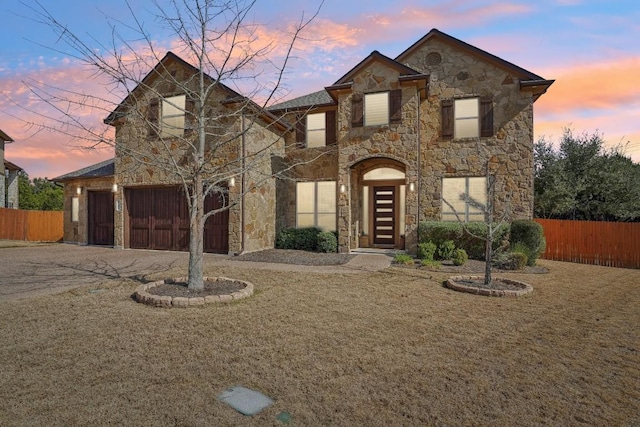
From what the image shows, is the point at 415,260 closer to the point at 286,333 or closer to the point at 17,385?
the point at 286,333

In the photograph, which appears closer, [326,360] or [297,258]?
[326,360]

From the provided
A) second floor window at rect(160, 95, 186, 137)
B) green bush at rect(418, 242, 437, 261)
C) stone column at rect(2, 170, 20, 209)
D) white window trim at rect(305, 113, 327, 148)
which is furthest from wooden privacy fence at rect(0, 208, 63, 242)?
green bush at rect(418, 242, 437, 261)

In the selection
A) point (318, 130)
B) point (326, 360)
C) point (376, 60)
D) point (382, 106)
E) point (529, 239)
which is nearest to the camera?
point (326, 360)

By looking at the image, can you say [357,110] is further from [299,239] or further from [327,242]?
[299,239]

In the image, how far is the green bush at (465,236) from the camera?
455 inches

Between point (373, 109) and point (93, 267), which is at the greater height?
point (373, 109)

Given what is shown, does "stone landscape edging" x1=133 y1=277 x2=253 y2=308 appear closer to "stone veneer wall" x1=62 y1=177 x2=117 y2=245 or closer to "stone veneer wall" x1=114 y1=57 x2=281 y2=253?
"stone veneer wall" x1=114 y1=57 x2=281 y2=253

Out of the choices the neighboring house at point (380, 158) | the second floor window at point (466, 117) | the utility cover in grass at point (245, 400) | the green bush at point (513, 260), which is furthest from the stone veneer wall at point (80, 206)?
the green bush at point (513, 260)

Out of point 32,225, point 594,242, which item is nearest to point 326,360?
point 594,242

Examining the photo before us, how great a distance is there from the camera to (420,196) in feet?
43.1

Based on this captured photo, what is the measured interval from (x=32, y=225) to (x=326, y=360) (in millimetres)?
23430

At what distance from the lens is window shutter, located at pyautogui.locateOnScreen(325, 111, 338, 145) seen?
558 inches

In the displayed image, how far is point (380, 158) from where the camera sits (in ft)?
42.1

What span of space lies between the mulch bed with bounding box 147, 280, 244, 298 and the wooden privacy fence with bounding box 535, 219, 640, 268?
12.1m
